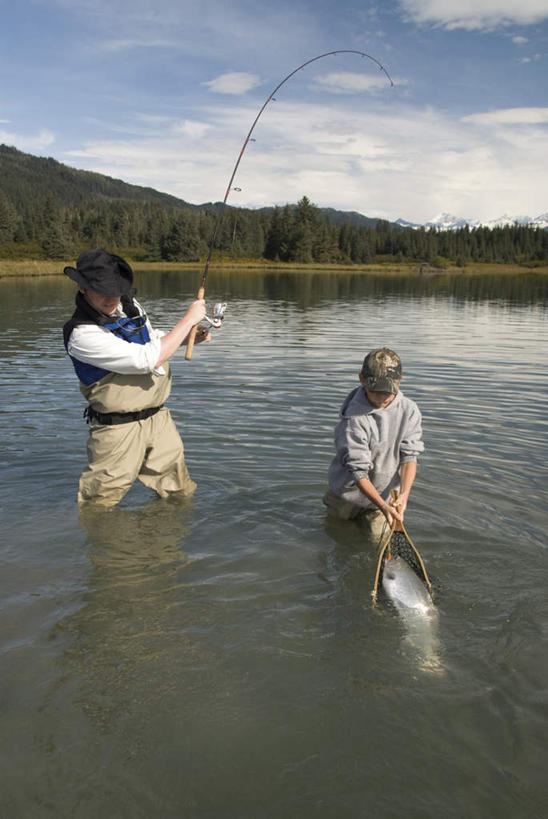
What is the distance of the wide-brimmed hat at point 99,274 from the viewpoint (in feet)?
15.3

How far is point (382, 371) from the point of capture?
4660 mm

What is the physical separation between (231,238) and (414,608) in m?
114

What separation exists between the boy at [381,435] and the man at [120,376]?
1527mm

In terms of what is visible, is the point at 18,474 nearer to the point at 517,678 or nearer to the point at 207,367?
the point at 517,678

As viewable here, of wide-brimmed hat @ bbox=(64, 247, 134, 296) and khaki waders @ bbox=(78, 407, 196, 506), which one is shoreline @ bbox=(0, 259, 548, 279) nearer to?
khaki waders @ bbox=(78, 407, 196, 506)

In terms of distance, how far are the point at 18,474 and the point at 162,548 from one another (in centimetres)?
283

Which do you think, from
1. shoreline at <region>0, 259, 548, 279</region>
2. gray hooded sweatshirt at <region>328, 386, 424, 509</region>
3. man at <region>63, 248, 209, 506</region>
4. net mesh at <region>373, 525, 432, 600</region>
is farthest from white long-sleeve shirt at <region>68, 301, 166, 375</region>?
shoreline at <region>0, 259, 548, 279</region>

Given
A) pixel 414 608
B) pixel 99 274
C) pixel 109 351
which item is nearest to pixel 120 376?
pixel 109 351

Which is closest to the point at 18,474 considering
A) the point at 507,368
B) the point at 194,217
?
the point at 507,368

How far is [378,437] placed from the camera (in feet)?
16.4

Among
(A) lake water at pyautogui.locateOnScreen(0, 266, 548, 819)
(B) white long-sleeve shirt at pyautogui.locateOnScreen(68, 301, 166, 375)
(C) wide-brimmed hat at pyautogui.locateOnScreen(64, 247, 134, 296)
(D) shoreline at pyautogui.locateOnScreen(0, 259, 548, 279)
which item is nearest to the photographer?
(A) lake water at pyautogui.locateOnScreen(0, 266, 548, 819)

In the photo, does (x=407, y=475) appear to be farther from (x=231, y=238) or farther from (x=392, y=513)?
(x=231, y=238)

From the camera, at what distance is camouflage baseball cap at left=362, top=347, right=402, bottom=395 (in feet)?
15.3

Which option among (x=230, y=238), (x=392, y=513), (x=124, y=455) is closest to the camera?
(x=392, y=513)
